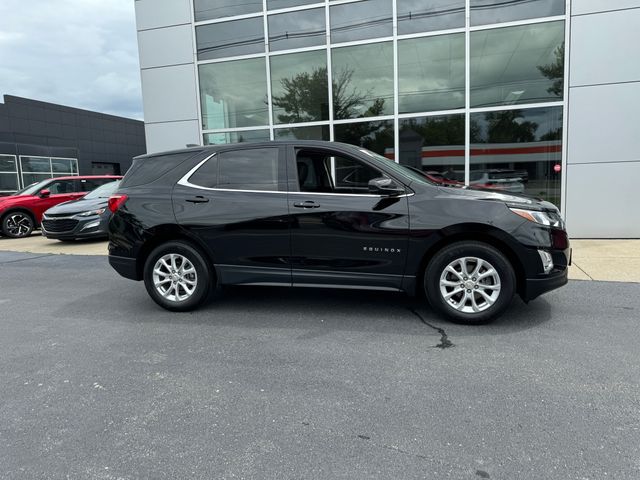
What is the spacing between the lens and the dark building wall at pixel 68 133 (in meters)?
25.7

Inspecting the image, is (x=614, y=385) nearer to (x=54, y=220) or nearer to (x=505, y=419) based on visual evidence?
(x=505, y=419)

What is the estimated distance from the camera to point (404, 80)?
9.91 m

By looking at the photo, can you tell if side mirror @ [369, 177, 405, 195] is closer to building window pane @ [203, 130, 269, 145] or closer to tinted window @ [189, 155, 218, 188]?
tinted window @ [189, 155, 218, 188]

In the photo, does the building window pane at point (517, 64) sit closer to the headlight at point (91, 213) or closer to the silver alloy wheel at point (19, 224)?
the headlight at point (91, 213)

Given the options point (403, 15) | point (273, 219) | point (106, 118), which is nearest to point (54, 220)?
point (273, 219)

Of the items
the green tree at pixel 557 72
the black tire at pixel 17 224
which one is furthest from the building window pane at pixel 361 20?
the black tire at pixel 17 224

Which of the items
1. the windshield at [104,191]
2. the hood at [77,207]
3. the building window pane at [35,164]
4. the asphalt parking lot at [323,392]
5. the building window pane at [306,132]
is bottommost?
the asphalt parking lot at [323,392]

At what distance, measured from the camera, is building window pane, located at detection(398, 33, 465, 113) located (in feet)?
31.3

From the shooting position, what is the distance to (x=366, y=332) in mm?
4164

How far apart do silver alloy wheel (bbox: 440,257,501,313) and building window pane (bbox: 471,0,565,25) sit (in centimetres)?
721

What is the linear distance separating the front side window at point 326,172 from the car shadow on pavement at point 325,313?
4.18ft

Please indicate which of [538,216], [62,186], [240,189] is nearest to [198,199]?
[240,189]

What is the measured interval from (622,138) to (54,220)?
1210 centimetres

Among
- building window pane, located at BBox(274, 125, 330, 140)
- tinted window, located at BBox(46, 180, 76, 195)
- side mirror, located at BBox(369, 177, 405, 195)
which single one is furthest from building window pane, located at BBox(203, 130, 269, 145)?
side mirror, located at BBox(369, 177, 405, 195)
